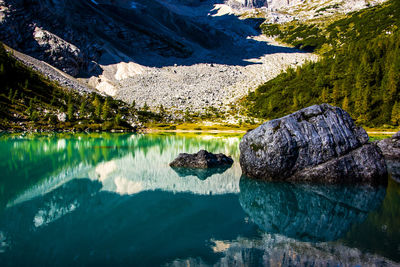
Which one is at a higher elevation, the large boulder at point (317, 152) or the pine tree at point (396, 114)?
the pine tree at point (396, 114)

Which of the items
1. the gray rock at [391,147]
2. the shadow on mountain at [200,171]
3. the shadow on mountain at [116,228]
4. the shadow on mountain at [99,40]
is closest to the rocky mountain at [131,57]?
the shadow on mountain at [99,40]

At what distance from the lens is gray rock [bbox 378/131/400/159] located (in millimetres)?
25848

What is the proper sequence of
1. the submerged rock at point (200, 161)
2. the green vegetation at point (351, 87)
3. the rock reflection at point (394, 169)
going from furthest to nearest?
the green vegetation at point (351, 87), the submerged rock at point (200, 161), the rock reflection at point (394, 169)

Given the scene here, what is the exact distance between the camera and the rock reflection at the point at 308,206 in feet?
33.9

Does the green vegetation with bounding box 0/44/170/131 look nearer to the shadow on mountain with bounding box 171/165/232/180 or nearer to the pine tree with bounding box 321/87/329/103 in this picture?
the shadow on mountain with bounding box 171/165/232/180

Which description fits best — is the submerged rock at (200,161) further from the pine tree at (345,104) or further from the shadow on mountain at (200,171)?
the pine tree at (345,104)

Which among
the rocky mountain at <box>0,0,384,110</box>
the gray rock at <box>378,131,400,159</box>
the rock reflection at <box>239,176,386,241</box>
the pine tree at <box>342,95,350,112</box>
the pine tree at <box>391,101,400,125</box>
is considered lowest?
the rock reflection at <box>239,176,386,241</box>

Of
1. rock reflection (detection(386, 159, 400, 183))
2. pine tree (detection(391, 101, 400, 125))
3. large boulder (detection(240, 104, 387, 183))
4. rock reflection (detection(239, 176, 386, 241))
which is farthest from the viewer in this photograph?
pine tree (detection(391, 101, 400, 125))

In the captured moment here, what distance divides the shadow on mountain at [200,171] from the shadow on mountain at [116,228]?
5.24 metres

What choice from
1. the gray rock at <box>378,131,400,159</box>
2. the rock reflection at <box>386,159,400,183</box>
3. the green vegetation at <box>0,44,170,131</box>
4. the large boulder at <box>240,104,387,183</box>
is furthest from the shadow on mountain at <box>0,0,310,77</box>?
the rock reflection at <box>386,159,400,183</box>

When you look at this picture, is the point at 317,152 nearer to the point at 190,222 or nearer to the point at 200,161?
the point at 200,161

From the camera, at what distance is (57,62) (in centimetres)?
11181

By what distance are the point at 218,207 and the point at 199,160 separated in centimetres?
1021

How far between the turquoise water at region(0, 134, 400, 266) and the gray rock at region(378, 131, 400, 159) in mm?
10099
